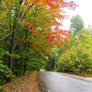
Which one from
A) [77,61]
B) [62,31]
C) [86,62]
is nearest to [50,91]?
[62,31]

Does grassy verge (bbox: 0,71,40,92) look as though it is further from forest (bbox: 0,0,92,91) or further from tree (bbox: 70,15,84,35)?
tree (bbox: 70,15,84,35)

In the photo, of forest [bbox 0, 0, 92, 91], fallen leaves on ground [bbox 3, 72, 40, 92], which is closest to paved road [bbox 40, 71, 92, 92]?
fallen leaves on ground [bbox 3, 72, 40, 92]

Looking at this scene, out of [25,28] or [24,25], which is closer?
[24,25]

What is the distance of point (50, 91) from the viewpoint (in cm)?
632

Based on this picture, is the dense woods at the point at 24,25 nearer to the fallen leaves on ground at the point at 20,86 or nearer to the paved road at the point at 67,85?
the fallen leaves on ground at the point at 20,86

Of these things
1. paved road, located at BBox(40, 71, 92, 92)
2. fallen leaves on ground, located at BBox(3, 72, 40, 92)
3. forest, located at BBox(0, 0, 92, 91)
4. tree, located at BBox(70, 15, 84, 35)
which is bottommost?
paved road, located at BBox(40, 71, 92, 92)

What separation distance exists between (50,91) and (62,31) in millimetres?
4164

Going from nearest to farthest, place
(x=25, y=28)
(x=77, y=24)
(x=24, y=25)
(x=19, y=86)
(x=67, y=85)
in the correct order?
(x=19, y=86) < (x=24, y=25) < (x=67, y=85) < (x=25, y=28) < (x=77, y=24)

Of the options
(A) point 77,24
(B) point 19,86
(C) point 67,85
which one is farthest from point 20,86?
(A) point 77,24

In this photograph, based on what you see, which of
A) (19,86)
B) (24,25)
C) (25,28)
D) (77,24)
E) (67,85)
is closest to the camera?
(19,86)

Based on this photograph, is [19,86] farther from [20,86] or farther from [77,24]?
[77,24]

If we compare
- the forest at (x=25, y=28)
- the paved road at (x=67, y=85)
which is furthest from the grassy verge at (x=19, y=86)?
the paved road at (x=67, y=85)

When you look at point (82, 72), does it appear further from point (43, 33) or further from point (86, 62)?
point (43, 33)

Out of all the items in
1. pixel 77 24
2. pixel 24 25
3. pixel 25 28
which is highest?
pixel 77 24
